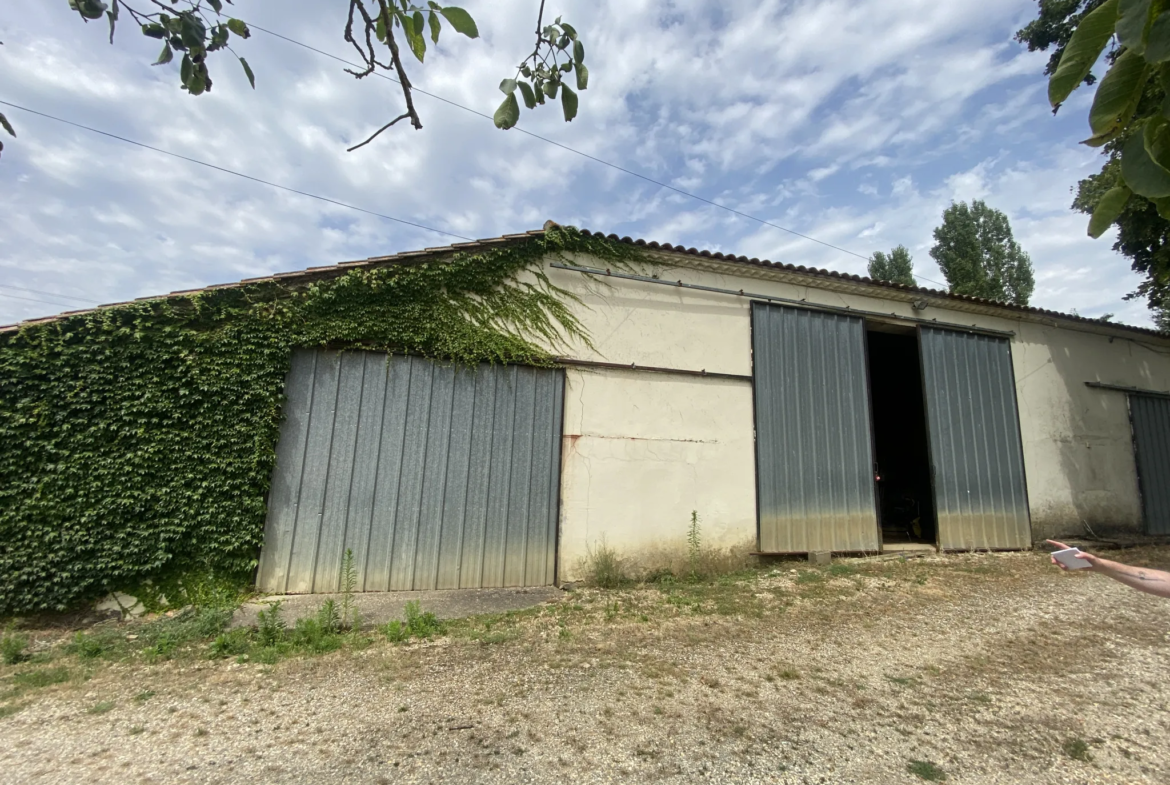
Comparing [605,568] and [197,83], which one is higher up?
[197,83]

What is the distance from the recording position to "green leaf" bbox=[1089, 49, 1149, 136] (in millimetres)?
912

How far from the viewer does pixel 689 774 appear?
2.75m

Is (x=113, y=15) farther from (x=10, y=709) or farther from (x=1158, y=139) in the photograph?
(x=10, y=709)

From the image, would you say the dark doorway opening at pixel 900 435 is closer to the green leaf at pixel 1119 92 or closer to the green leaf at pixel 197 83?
the green leaf at pixel 1119 92

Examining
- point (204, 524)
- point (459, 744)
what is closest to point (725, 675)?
point (459, 744)

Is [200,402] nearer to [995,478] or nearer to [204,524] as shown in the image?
[204,524]

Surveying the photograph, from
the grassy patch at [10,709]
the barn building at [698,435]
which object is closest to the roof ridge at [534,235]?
the barn building at [698,435]

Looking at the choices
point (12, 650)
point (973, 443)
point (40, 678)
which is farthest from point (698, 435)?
point (12, 650)

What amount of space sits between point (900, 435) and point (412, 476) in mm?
Result: 11877

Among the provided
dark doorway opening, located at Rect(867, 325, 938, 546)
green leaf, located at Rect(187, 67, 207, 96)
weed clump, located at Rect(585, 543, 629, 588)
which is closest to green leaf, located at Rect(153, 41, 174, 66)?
green leaf, located at Rect(187, 67, 207, 96)

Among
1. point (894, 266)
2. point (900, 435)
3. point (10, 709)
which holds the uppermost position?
point (894, 266)

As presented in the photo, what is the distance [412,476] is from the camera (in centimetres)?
625

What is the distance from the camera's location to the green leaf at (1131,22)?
83 centimetres

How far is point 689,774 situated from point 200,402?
5663 mm
